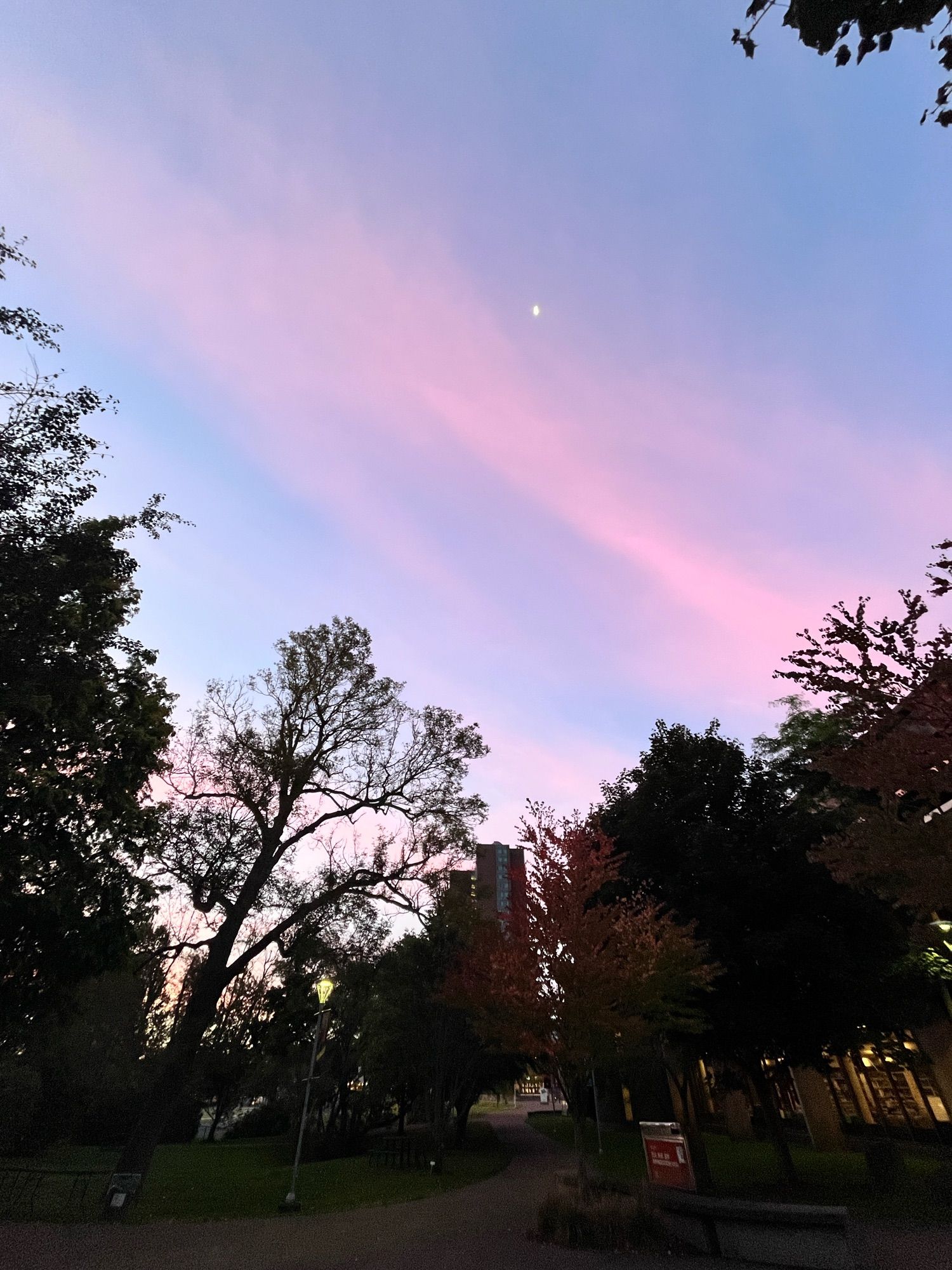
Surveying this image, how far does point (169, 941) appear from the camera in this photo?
16.5 metres

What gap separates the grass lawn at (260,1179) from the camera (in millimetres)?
14227

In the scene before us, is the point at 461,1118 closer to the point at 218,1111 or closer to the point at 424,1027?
the point at 424,1027

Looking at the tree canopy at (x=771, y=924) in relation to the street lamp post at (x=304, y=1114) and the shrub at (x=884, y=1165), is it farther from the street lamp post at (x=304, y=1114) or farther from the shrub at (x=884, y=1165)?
the street lamp post at (x=304, y=1114)

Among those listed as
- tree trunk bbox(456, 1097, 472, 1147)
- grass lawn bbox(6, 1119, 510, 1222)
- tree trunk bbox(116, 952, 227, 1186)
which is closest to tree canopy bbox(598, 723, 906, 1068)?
grass lawn bbox(6, 1119, 510, 1222)

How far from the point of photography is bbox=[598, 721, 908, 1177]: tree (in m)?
14.6

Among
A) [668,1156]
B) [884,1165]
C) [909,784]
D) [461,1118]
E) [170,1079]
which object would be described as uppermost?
[909,784]

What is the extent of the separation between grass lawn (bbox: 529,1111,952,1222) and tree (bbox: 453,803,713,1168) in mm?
3925

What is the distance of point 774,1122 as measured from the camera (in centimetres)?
1535

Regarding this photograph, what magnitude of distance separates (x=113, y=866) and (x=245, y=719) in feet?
22.9

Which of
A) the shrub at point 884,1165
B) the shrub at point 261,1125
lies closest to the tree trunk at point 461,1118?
the shrub at point 261,1125

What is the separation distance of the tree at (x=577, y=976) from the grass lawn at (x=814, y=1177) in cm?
392

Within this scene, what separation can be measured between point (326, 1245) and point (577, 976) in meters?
6.37

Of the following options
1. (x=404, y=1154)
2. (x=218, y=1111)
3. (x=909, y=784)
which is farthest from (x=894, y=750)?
(x=218, y=1111)

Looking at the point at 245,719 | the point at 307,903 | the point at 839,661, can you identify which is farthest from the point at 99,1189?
the point at 839,661
